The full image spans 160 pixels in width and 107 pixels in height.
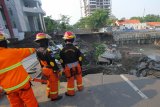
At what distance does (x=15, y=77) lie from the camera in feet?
11.2

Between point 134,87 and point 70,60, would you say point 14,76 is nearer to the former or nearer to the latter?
point 70,60

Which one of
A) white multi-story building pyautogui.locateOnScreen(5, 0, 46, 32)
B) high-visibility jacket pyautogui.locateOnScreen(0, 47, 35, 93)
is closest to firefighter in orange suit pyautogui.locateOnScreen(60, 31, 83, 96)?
high-visibility jacket pyautogui.locateOnScreen(0, 47, 35, 93)

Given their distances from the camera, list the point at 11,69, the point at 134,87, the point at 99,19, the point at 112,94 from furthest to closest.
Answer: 1. the point at 99,19
2. the point at 134,87
3. the point at 112,94
4. the point at 11,69

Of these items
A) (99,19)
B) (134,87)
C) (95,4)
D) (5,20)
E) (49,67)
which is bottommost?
(99,19)

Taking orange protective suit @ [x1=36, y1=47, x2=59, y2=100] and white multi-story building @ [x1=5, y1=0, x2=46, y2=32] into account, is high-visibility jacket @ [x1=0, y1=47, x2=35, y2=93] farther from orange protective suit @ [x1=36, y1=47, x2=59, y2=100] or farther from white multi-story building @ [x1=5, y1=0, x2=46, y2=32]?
white multi-story building @ [x1=5, y1=0, x2=46, y2=32]

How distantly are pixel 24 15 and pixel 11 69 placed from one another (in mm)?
31000

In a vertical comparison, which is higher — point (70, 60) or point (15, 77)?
point (15, 77)

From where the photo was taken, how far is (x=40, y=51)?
178 inches

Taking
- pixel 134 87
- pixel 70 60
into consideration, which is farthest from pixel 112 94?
pixel 70 60

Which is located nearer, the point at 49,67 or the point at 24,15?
the point at 49,67

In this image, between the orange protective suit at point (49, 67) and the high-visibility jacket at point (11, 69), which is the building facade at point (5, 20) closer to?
the orange protective suit at point (49, 67)

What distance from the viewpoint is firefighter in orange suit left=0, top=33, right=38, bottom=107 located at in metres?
3.33

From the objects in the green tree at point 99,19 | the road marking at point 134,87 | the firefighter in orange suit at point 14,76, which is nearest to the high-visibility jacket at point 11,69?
the firefighter in orange suit at point 14,76

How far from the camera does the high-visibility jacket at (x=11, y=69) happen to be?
3312mm
